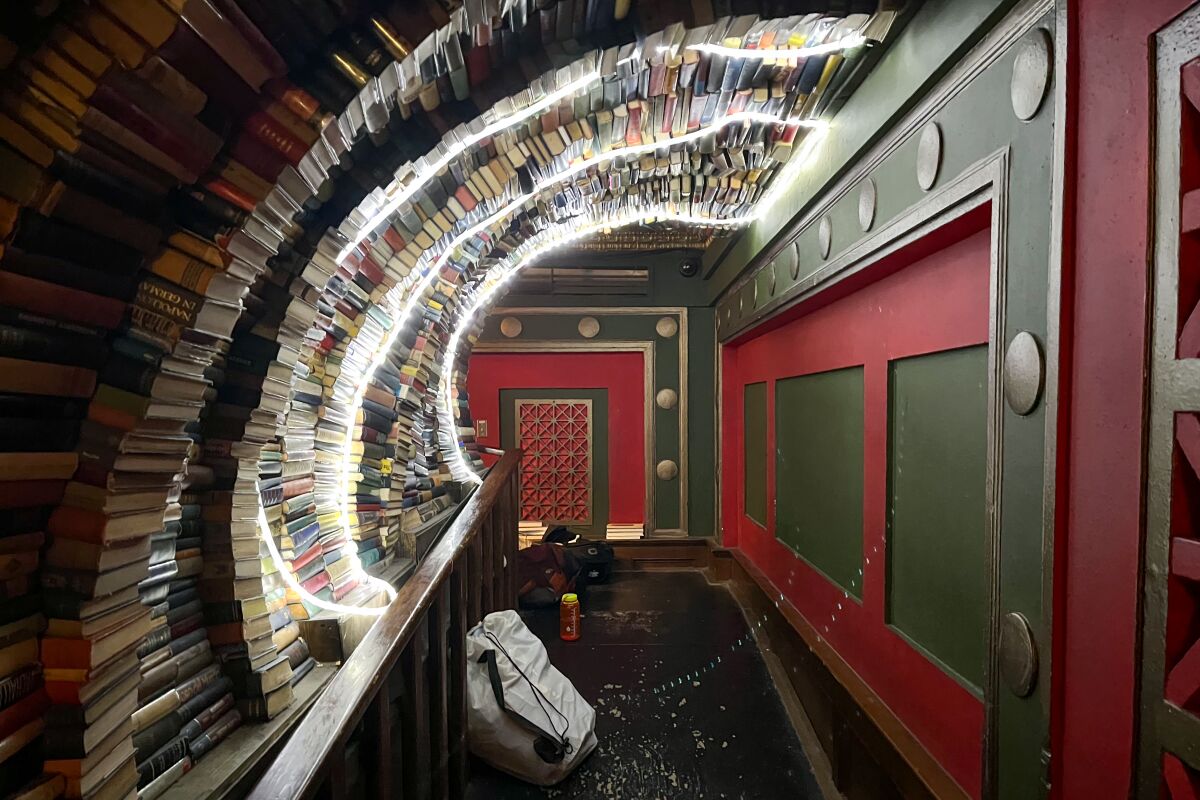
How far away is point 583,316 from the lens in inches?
198

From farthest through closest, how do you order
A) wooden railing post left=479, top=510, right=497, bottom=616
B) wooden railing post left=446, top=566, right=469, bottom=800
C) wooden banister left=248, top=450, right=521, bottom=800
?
wooden railing post left=479, top=510, right=497, bottom=616, wooden railing post left=446, top=566, right=469, bottom=800, wooden banister left=248, top=450, right=521, bottom=800

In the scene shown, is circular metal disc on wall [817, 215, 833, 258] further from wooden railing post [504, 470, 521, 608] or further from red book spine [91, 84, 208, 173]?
red book spine [91, 84, 208, 173]

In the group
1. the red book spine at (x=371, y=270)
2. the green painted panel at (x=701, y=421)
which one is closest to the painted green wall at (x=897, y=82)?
the red book spine at (x=371, y=270)

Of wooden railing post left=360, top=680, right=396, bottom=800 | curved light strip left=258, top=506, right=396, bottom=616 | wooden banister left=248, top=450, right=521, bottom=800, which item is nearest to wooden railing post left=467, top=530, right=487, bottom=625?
wooden banister left=248, top=450, right=521, bottom=800

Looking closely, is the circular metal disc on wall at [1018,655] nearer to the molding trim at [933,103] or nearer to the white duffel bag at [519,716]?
the molding trim at [933,103]

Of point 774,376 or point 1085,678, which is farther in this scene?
point 774,376

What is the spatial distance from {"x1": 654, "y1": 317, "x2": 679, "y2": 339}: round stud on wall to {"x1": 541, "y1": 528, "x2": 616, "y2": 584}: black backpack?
192cm

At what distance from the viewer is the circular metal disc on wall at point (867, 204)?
1891 millimetres

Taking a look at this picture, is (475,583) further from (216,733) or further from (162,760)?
(162,760)

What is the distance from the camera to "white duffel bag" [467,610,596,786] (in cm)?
209

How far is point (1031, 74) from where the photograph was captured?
3.72 feet

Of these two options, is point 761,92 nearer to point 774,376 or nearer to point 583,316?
point 774,376

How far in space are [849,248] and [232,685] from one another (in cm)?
235

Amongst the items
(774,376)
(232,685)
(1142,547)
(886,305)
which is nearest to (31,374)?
(232,685)
